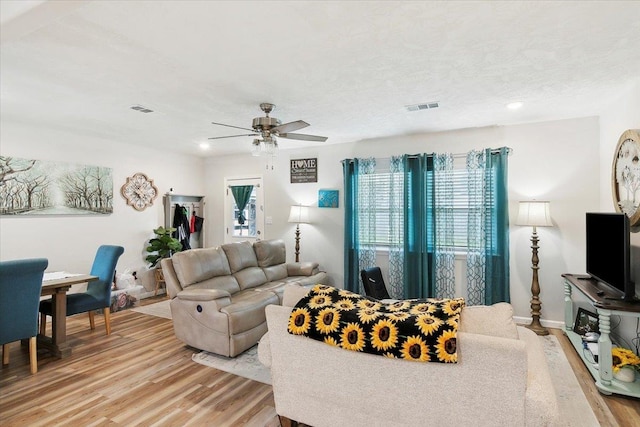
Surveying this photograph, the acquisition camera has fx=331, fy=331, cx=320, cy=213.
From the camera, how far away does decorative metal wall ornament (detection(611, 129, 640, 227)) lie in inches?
109

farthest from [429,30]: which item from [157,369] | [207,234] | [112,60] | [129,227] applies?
[207,234]

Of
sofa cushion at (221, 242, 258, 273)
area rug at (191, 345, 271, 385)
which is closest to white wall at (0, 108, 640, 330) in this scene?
sofa cushion at (221, 242, 258, 273)

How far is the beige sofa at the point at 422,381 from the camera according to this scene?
148 centimetres

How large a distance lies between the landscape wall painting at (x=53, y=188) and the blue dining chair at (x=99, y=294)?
117cm

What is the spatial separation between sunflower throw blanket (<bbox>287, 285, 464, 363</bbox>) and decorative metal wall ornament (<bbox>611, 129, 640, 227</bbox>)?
2221mm

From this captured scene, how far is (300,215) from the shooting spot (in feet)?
17.6

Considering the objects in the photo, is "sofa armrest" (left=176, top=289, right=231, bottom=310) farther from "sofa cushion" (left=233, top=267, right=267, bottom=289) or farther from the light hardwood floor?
"sofa cushion" (left=233, top=267, right=267, bottom=289)

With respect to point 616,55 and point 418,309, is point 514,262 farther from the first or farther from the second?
point 418,309

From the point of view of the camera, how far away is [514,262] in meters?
4.18

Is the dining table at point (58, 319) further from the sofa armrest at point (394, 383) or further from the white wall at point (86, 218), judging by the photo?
the sofa armrest at point (394, 383)

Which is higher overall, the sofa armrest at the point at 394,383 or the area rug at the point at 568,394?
the sofa armrest at the point at 394,383

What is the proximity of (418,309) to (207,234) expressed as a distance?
18.6 feet

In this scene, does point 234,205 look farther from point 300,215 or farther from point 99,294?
point 99,294

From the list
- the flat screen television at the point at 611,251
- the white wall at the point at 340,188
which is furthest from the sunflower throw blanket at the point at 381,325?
the white wall at the point at 340,188
